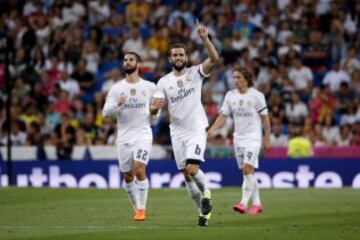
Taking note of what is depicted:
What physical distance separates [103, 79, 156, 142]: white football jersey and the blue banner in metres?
11.4

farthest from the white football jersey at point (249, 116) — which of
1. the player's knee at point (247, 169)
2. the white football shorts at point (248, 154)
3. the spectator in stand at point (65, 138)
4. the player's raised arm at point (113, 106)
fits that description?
the spectator in stand at point (65, 138)

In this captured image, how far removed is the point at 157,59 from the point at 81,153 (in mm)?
4436

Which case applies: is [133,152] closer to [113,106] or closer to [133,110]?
[133,110]

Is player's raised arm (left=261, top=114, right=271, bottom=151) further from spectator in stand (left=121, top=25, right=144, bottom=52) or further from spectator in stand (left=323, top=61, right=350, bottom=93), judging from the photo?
spectator in stand (left=121, top=25, right=144, bottom=52)

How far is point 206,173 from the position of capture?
29.0m

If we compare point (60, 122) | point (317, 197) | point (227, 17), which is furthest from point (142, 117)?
point (227, 17)

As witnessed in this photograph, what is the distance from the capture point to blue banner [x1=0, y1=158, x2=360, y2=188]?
2806 cm

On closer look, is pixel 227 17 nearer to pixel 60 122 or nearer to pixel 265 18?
pixel 265 18

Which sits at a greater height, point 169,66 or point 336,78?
point 169,66

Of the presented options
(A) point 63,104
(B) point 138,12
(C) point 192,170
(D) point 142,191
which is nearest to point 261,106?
(D) point 142,191

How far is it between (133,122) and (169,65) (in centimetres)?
1577

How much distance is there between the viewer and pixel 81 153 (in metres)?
A: 30.2

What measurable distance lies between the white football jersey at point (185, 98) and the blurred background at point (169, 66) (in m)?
12.2

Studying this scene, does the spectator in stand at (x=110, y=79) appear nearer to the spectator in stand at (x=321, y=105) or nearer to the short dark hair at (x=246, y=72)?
the spectator in stand at (x=321, y=105)
